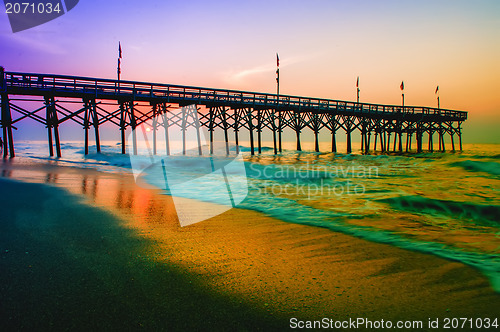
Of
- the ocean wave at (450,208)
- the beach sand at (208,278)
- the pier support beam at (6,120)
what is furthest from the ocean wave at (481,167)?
the pier support beam at (6,120)

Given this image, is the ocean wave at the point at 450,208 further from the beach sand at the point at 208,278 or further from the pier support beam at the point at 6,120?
the pier support beam at the point at 6,120

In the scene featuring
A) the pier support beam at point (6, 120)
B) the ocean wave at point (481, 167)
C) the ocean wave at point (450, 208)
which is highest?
the pier support beam at point (6, 120)

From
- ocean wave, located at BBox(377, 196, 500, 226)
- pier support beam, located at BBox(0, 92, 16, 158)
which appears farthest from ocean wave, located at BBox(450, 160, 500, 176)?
pier support beam, located at BBox(0, 92, 16, 158)

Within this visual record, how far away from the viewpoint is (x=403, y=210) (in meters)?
5.07

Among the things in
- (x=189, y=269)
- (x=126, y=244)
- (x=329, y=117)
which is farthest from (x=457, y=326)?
(x=329, y=117)

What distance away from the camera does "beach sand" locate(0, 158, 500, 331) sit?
5.06ft

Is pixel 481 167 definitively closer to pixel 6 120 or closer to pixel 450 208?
pixel 450 208

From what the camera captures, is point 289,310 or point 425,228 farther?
point 425,228

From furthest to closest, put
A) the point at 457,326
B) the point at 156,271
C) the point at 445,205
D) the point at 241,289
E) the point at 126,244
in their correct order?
the point at 445,205 < the point at 126,244 < the point at 156,271 < the point at 241,289 < the point at 457,326

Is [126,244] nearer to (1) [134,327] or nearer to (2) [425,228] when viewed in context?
(1) [134,327]

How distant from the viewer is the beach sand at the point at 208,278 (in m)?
1.54

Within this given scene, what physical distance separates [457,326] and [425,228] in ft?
8.62

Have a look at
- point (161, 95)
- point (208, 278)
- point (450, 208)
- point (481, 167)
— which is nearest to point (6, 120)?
point (161, 95)

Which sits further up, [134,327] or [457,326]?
[134,327]
